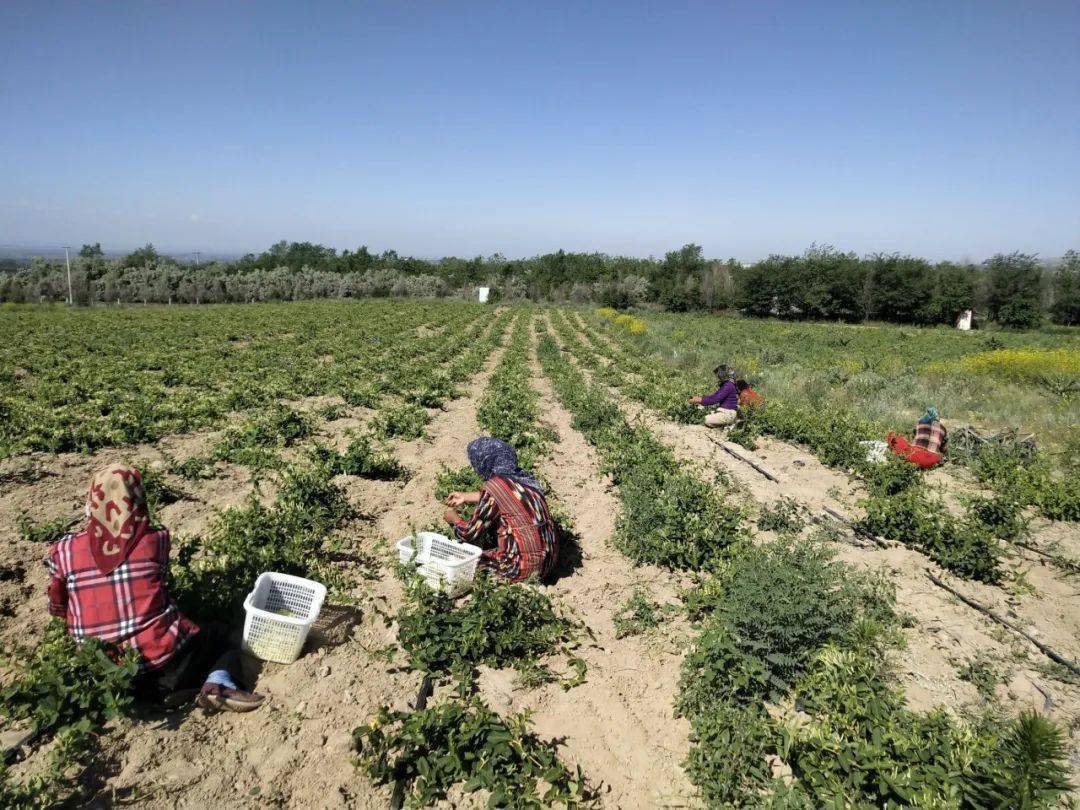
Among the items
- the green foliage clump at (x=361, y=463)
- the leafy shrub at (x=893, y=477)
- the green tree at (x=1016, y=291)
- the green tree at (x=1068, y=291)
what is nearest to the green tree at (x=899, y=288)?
the green tree at (x=1016, y=291)

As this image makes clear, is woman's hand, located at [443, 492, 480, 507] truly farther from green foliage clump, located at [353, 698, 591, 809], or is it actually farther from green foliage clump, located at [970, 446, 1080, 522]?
green foliage clump, located at [970, 446, 1080, 522]

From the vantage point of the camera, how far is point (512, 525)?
15.5ft

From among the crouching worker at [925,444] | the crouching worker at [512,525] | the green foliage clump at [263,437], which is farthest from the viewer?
the crouching worker at [925,444]

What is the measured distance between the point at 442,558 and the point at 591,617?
1.34 meters

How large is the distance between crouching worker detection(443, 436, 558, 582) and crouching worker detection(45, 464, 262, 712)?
202cm

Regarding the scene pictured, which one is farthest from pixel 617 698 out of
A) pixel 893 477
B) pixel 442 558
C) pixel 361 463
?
pixel 893 477

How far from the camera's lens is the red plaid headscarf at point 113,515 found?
305 cm

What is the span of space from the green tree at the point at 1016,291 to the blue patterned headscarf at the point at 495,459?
→ 2142 inches

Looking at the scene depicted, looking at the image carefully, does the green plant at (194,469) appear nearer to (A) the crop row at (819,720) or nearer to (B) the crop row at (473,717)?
(B) the crop row at (473,717)

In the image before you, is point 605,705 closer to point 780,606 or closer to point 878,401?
point 780,606

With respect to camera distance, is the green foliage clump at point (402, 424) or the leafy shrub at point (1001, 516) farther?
the green foliage clump at point (402, 424)

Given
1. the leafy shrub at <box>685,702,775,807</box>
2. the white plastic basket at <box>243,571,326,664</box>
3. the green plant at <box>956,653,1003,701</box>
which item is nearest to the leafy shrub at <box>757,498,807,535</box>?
the green plant at <box>956,653,1003,701</box>

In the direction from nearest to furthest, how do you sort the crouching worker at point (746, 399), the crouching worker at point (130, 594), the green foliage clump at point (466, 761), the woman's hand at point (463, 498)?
the green foliage clump at point (466, 761) → the crouching worker at point (130, 594) → the woman's hand at point (463, 498) → the crouching worker at point (746, 399)

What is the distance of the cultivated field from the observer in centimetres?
298
